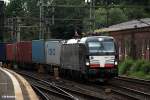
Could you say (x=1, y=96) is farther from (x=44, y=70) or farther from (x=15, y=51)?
(x=15, y=51)

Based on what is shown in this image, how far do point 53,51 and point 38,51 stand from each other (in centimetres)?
674

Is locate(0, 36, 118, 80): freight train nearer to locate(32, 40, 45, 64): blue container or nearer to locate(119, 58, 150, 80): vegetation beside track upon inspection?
A: locate(32, 40, 45, 64): blue container

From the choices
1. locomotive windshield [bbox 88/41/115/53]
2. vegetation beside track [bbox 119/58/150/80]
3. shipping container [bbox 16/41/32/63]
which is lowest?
vegetation beside track [bbox 119/58/150/80]

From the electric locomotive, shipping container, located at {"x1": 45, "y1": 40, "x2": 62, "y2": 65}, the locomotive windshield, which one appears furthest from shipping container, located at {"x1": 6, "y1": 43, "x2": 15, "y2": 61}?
the locomotive windshield

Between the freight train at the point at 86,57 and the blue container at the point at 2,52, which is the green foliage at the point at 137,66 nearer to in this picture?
the freight train at the point at 86,57

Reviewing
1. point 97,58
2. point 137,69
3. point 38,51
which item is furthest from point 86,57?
point 38,51

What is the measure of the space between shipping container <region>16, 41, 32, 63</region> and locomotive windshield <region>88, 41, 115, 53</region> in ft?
71.8

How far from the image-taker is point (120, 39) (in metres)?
55.2

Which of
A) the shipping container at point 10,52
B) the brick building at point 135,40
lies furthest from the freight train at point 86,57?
the shipping container at point 10,52

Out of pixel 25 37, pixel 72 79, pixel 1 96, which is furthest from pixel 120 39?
pixel 25 37

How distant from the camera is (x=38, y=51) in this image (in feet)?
159

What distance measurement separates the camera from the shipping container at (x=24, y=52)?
52000mm

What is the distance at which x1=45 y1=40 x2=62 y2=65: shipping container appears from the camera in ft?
130

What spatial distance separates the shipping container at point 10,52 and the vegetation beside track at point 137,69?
69.1 ft
